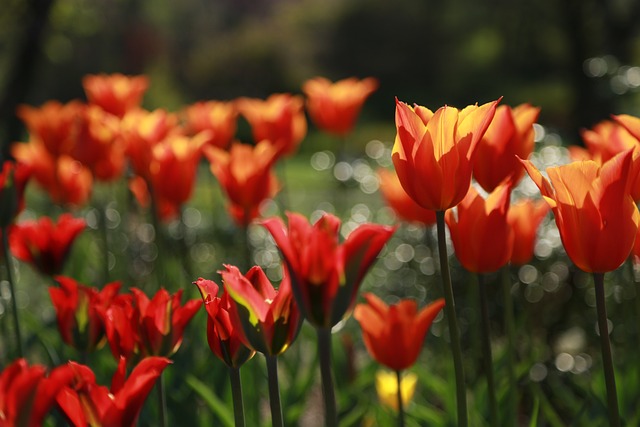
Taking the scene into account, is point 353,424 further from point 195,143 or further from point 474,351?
point 474,351

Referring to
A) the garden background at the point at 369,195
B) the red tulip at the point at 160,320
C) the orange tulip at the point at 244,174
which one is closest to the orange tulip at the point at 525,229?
the garden background at the point at 369,195

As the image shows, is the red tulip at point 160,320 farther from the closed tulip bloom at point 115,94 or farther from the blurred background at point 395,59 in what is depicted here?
the blurred background at point 395,59

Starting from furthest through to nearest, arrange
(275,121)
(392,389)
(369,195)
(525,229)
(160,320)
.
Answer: (369,195), (275,121), (392,389), (525,229), (160,320)

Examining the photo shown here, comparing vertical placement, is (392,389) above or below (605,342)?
below

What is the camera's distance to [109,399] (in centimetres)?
122

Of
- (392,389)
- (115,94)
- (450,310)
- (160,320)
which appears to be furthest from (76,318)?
(115,94)

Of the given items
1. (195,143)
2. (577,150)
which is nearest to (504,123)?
(577,150)

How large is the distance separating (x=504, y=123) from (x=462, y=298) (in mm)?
2169

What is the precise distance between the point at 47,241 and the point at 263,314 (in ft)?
3.96

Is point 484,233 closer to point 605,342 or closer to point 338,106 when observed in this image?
point 605,342

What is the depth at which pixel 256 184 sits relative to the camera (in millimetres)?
2438

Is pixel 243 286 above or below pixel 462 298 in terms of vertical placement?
above

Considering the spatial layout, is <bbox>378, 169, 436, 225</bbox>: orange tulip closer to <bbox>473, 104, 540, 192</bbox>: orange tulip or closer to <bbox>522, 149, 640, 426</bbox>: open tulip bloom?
<bbox>473, 104, 540, 192</bbox>: orange tulip

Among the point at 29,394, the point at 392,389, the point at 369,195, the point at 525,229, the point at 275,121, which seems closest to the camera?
the point at 29,394
